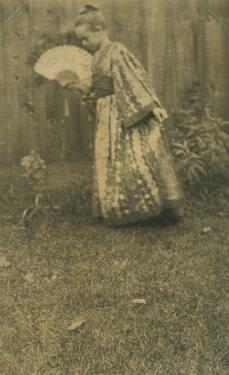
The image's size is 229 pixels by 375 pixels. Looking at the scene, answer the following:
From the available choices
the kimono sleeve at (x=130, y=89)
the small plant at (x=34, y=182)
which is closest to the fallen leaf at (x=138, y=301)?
the small plant at (x=34, y=182)

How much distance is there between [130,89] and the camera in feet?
9.16

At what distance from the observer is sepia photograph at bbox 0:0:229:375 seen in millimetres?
2490

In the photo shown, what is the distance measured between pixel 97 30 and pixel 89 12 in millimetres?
77

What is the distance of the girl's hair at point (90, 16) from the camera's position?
8.57 ft

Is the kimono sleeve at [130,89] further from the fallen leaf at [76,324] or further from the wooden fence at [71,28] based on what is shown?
the fallen leaf at [76,324]

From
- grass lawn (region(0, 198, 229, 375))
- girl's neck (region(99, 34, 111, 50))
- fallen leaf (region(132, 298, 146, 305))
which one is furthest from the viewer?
girl's neck (region(99, 34, 111, 50))

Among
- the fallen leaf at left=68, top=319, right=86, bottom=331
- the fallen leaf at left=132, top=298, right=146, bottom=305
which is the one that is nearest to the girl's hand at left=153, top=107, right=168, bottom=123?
the fallen leaf at left=132, top=298, right=146, bottom=305

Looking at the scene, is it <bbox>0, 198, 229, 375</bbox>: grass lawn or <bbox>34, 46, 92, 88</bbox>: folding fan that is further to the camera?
<bbox>34, 46, 92, 88</bbox>: folding fan

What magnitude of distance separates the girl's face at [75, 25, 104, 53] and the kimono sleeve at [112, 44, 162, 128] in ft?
0.26

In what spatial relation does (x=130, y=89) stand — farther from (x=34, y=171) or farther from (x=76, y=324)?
(x=76, y=324)

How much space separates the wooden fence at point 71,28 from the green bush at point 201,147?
0.07 meters

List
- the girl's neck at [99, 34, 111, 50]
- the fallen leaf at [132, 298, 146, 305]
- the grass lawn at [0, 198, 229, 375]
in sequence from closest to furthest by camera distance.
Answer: the grass lawn at [0, 198, 229, 375] → the fallen leaf at [132, 298, 146, 305] → the girl's neck at [99, 34, 111, 50]

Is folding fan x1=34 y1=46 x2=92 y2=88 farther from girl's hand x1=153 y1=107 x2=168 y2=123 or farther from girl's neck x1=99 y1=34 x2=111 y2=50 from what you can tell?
girl's hand x1=153 y1=107 x2=168 y2=123

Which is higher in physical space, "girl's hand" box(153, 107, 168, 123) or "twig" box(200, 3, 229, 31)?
"twig" box(200, 3, 229, 31)
